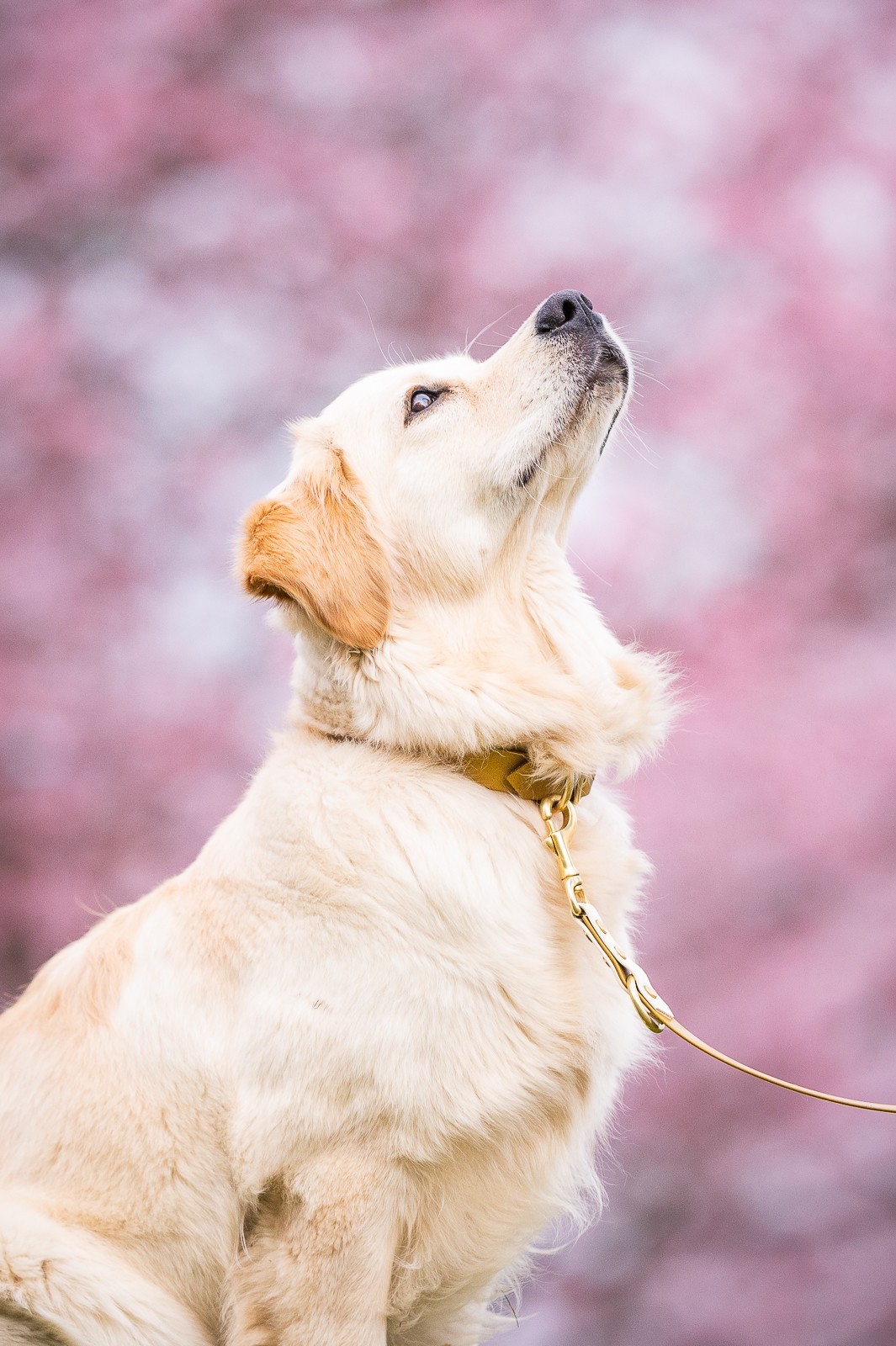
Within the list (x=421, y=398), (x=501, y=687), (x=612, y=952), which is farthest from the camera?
(x=421, y=398)

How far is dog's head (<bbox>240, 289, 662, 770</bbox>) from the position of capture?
2.40m

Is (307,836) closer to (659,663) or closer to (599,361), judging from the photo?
(659,663)

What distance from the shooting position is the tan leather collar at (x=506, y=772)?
96.0 inches

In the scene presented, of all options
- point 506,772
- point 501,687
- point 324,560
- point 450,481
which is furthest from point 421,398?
point 506,772

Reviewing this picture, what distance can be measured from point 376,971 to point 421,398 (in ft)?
4.51

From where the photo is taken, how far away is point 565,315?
2529 millimetres

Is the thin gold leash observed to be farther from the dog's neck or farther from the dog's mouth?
the dog's mouth

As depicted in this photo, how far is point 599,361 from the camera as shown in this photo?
2.51m

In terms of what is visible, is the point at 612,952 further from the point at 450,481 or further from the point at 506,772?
the point at 450,481

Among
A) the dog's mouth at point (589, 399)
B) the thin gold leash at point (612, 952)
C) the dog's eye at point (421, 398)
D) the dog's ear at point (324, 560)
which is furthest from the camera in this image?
the dog's eye at point (421, 398)

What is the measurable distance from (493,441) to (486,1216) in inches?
66.6

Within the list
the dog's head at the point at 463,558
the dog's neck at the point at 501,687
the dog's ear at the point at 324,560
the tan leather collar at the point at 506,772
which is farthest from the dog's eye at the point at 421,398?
the tan leather collar at the point at 506,772

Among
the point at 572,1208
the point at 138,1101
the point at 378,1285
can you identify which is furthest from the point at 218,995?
the point at 572,1208

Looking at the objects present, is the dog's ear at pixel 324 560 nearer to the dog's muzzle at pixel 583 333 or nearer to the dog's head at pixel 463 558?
the dog's head at pixel 463 558
